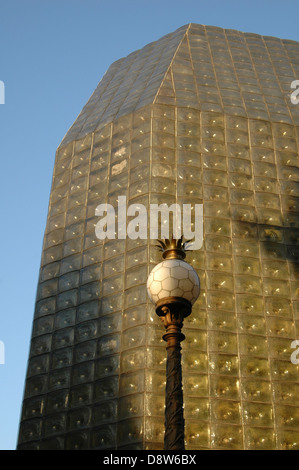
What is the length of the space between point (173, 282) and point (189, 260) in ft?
28.7

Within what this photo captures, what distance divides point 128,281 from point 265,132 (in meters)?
6.99

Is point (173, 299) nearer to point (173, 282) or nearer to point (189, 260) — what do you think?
point (173, 282)

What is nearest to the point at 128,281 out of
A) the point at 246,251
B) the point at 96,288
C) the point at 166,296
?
the point at 96,288

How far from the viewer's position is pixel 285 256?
A: 16.8 meters

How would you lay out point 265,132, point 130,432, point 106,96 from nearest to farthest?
point 130,432
point 265,132
point 106,96

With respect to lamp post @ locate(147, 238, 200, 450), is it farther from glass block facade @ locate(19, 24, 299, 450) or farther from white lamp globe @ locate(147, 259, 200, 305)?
glass block facade @ locate(19, 24, 299, 450)

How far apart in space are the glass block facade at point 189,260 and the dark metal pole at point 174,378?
259 inches

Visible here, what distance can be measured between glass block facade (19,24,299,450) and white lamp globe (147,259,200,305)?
22.0 ft

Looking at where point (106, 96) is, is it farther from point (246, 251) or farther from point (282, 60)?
point (246, 251)

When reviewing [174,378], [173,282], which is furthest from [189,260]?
[174,378]

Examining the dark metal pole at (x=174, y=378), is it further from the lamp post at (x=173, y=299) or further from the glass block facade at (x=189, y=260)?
the glass block facade at (x=189, y=260)

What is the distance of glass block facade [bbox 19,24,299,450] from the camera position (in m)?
14.0

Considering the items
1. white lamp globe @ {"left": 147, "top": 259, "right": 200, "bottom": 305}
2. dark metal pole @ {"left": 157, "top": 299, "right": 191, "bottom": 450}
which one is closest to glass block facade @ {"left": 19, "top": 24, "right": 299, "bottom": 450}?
dark metal pole @ {"left": 157, "top": 299, "right": 191, "bottom": 450}

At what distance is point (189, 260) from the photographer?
16.1 m
